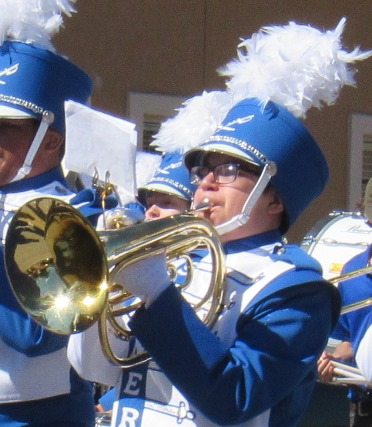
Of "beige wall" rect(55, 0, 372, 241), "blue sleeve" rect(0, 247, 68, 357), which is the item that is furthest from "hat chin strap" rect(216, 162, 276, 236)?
"beige wall" rect(55, 0, 372, 241)

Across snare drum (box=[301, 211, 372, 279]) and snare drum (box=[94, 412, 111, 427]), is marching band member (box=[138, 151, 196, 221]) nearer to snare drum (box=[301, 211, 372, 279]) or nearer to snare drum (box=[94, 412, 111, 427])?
snare drum (box=[94, 412, 111, 427])

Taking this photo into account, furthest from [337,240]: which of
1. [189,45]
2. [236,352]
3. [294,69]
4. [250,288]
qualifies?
[236,352]

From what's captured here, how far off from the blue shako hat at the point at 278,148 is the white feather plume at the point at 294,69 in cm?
4

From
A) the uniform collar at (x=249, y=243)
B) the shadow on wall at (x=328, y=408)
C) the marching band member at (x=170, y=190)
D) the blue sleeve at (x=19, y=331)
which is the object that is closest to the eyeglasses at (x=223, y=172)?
the uniform collar at (x=249, y=243)

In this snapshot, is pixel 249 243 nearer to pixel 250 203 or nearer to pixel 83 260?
pixel 250 203

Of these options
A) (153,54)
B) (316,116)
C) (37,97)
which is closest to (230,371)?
(37,97)

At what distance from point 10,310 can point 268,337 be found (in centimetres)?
84

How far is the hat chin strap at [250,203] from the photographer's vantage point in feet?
8.46

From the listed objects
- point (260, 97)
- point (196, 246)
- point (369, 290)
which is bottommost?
point (369, 290)

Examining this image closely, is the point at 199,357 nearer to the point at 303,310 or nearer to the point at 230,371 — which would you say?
the point at 230,371

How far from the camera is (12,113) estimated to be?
3.20 m

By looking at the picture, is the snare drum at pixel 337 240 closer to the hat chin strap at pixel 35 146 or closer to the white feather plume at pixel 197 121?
the white feather plume at pixel 197 121

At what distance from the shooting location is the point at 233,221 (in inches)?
102

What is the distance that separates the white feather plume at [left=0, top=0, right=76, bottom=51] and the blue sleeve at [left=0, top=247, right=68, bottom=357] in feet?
2.36
